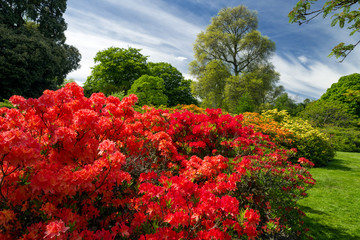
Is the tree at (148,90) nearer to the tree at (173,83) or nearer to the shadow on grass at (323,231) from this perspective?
the tree at (173,83)

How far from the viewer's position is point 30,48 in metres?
17.0

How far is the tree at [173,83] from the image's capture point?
30.6 m

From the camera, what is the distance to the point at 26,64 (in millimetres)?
16281

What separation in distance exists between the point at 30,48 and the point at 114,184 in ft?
66.6

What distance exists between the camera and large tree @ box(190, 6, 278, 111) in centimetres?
2456

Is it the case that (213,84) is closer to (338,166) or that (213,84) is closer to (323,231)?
(338,166)

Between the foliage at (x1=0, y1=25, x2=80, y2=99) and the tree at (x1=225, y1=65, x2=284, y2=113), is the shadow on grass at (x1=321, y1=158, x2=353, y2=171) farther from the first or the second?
the foliage at (x1=0, y1=25, x2=80, y2=99)

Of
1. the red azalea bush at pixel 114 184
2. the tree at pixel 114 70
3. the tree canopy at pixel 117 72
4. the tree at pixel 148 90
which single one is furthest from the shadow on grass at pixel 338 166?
the tree at pixel 114 70

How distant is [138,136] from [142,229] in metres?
2.18

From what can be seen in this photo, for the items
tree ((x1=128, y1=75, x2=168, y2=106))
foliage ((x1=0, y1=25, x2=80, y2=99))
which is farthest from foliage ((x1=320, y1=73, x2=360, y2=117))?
foliage ((x1=0, y1=25, x2=80, y2=99))

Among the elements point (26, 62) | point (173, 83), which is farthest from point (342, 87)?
point (26, 62)

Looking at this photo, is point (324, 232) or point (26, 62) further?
point (26, 62)

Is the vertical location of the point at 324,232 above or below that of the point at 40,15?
below

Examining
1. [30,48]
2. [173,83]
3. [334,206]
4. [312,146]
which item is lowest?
[334,206]
